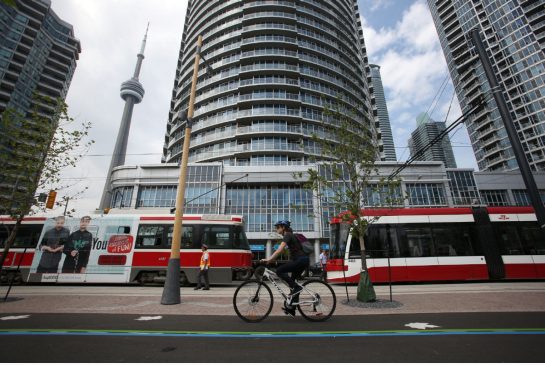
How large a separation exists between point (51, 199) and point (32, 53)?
265 feet

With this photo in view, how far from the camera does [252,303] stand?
5109 mm

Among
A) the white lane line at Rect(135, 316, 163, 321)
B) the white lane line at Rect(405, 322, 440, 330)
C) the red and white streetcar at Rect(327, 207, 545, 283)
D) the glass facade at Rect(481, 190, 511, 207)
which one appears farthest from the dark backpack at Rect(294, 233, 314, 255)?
the glass facade at Rect(481, 190, 511, 207)

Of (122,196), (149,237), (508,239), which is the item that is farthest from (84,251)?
(122,196)

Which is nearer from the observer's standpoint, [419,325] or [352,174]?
[419,325]

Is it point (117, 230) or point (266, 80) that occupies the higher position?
point (266, 80)

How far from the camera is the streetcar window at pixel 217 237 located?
1234 centimetres

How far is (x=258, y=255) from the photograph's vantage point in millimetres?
35406

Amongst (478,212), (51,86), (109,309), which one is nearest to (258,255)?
(478,212)

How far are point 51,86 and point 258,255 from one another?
7483 cm

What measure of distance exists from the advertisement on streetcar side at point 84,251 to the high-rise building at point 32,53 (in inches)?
2035

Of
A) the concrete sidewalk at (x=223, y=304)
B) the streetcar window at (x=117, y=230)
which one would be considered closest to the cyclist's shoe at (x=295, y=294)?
the concrete sidewalk at (x=223, y=304)

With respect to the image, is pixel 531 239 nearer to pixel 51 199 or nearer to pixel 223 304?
pixel 223 304

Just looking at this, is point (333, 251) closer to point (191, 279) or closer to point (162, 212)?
point (191, 279)

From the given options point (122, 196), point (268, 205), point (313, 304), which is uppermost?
point (122, 196)
